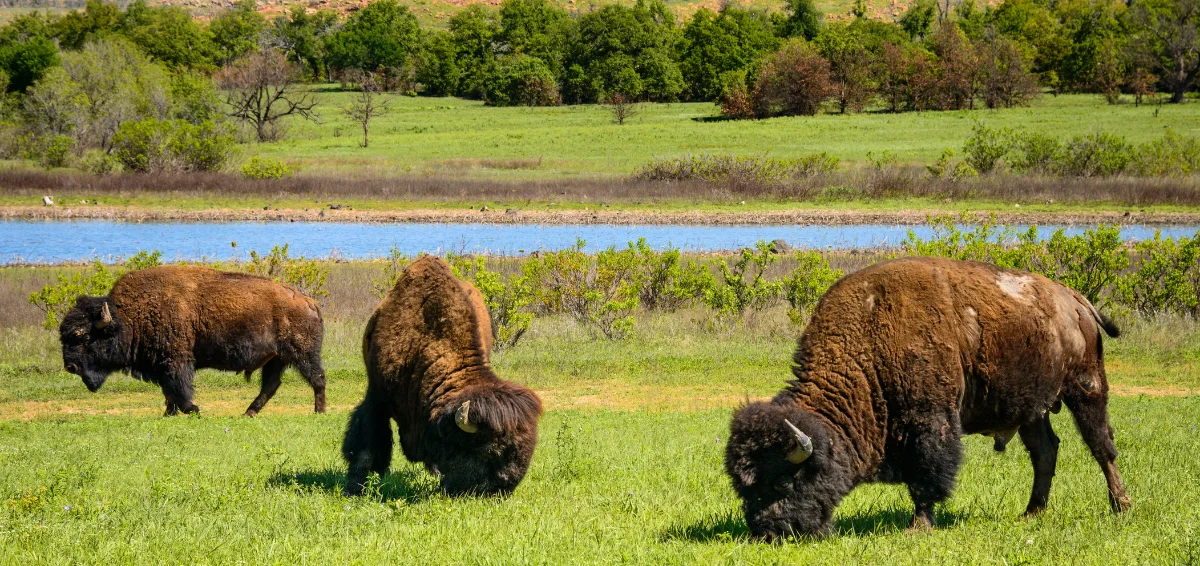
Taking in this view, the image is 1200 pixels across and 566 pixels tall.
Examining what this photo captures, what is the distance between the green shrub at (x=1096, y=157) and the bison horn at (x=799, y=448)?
48.9m

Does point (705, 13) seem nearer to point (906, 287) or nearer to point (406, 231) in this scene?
point (406, 231)

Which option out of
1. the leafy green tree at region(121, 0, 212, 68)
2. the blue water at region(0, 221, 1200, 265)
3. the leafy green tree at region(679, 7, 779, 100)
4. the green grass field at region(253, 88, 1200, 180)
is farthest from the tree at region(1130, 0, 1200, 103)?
the leafy green tree at region(121, 0, 212, 68)

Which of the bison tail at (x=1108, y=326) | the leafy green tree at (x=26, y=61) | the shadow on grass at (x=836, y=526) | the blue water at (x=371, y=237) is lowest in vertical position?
the blue water at (x=371, y=237)

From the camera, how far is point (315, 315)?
49.7 ft

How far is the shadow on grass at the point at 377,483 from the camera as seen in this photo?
9.07m

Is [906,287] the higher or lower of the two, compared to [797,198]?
higher

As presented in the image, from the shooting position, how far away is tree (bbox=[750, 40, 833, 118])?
86.8 meters

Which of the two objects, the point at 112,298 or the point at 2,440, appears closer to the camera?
the point at 2,440

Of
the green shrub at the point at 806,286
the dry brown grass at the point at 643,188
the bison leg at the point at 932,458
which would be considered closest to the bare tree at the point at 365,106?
the dry brown grass at the point at 643,188

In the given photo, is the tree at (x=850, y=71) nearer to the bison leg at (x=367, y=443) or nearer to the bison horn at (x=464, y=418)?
the bison leg at (x=367, y=443)

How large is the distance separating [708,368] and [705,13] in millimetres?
104964

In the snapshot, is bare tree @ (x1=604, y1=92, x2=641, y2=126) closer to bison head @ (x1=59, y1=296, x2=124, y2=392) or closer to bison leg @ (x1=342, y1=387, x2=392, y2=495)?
bison head @ (x1=59, y1=296, x2=124, y2=392)

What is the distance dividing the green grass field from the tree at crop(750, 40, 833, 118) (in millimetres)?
3752

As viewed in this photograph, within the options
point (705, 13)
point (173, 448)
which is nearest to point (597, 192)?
point (173, 448)
